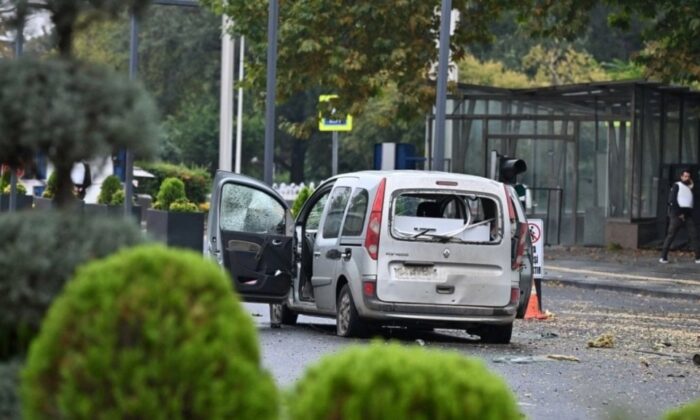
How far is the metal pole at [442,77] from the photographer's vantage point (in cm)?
2605

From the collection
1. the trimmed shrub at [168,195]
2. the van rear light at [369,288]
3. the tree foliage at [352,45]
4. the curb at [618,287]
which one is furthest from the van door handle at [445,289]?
the tree foliage at [352,45]

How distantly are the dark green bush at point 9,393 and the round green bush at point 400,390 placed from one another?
3.59 feet

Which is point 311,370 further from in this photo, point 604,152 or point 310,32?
point 604,152

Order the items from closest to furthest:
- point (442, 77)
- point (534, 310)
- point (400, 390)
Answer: point (400, 390)
point (534, 310)
point (442, 77)

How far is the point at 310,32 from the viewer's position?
35.8 m

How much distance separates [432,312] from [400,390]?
40.2ft

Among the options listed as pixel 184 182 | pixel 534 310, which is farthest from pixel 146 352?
pixel 184 182

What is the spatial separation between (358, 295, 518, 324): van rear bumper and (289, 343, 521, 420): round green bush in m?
11.9

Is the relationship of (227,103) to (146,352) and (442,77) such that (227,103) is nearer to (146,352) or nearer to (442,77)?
(442,77)

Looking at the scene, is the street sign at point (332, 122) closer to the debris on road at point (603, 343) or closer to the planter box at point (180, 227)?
the planter box at point (180, 227)

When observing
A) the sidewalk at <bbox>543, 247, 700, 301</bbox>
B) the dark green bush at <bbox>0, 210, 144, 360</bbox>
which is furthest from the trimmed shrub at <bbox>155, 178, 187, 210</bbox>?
the dark green bush at <bbox>0, 210, 144, 360</bbox>

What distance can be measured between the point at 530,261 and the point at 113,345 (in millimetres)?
14045

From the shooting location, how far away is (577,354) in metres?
16.3

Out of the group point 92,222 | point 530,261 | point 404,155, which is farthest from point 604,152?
point 92,222
